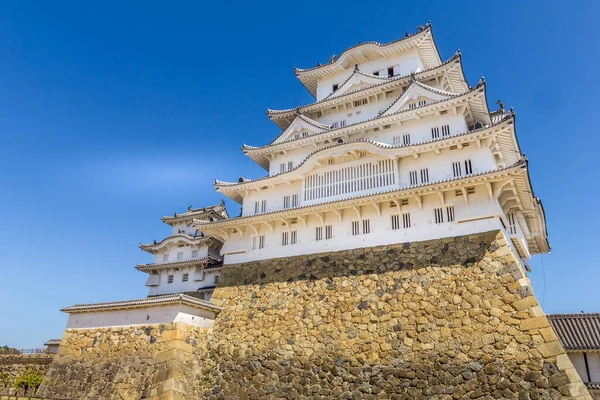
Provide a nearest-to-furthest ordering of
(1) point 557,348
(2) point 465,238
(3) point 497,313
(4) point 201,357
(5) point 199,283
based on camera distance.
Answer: (1) point 557,348
(3) point 497,313
(2) point 465,238
(4) point 201,357
(5) point 199,283

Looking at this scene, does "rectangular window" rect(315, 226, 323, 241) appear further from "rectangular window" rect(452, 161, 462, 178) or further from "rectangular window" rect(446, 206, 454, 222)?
"rectangular window" rect(452, 161, 462, 178)

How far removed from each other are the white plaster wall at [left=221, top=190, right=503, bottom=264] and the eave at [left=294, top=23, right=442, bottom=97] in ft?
35.3

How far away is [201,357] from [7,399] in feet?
27.0

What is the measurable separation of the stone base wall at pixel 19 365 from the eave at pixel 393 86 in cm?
1741

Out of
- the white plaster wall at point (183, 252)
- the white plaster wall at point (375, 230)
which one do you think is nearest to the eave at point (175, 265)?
the white plaster wall at point (183, 252)

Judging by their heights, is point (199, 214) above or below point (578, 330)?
above

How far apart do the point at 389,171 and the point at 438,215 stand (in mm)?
2942

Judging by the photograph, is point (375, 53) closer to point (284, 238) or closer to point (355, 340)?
point (284, 238)

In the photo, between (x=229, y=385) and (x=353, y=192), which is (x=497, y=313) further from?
(x=229, y=385)

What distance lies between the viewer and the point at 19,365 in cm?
2242

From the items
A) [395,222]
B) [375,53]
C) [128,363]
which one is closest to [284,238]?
[395,222]

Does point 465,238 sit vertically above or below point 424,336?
above

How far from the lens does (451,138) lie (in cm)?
1758

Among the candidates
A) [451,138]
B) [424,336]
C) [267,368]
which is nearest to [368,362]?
[424,336]
